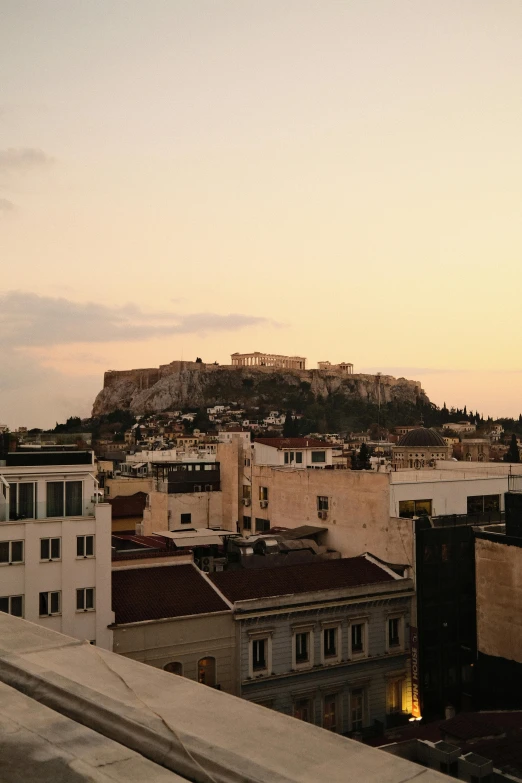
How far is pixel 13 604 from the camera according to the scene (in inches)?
1080

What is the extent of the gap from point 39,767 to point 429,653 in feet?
116

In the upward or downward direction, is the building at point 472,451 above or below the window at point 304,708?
above

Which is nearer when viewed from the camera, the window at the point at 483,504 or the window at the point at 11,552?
the window at the point at 11,552

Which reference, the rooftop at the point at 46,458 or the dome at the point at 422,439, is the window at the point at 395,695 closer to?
the rooftop at the point at 46,458

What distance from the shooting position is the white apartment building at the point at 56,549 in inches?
1083

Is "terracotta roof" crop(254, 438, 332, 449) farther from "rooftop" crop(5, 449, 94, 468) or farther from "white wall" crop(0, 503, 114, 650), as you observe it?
"white wall" crop(0, 503, 114, 650)

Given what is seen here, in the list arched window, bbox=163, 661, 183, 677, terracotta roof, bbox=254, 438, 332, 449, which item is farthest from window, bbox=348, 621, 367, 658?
terracotta roof, bbox=254, 438, 332, 449

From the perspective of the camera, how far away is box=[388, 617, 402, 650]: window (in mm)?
34906

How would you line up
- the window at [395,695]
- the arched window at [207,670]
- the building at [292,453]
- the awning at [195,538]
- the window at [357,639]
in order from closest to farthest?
1. the arched window at [207,670]
2. the window at [357,639]
3. the window at [395,695]
4. the awning at [195,538]
5. the building at [292,453]

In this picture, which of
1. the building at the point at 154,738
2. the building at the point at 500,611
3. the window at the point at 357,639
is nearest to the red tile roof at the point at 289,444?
the building at the point at 500,611

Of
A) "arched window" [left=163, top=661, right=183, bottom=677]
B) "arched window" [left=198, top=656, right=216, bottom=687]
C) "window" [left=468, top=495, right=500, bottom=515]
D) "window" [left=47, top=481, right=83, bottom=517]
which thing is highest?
"window" [left=47, top=481, right=83, bottom=517]

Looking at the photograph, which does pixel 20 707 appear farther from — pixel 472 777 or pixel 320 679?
pixel 320 679

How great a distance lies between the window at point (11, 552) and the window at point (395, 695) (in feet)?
59.2

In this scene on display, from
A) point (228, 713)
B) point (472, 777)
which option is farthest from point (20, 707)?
point (472, 777)
